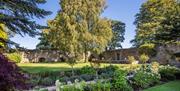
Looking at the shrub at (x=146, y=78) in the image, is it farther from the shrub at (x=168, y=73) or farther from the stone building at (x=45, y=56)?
the stone building at (x=45, y=56)

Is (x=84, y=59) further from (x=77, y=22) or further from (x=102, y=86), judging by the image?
(x=102, y=86)

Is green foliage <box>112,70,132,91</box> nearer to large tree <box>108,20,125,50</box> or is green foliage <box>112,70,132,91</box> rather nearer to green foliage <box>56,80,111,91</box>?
green foliage <box>56,80,111,91</box>

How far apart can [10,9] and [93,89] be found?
6674 mm

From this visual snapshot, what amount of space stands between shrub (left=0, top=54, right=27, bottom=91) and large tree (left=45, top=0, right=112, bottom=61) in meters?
27.7

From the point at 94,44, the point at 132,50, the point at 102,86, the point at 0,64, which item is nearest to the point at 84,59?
the point at 94,44

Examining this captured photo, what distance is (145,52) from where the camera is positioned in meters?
36.2

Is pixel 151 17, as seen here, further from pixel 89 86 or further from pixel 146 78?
pixel 89 86

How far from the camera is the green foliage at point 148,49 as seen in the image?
35.0 meters

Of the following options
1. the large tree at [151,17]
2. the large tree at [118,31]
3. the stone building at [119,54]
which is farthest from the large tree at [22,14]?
the large tree at [118,31]

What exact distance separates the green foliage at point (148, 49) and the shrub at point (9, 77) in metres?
30.6

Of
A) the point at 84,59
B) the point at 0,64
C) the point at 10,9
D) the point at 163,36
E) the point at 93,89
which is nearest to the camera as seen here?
the point at 0,64

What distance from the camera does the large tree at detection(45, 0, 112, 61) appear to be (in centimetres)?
3403

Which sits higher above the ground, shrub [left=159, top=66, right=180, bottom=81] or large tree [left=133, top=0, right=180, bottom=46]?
large tree [left=133, top=0, right=180, bottom=46]

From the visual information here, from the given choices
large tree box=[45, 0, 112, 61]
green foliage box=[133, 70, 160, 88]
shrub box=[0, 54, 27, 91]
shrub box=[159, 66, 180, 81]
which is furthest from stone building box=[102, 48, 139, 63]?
shrub box=[0, 54, 27, 91]
